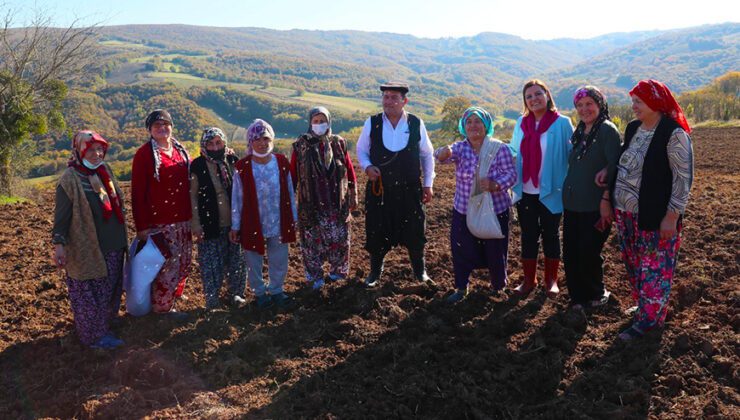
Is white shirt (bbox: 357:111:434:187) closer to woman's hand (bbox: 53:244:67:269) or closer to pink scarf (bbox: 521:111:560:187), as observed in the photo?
pink scarf (bbox: 521:111:560:187)

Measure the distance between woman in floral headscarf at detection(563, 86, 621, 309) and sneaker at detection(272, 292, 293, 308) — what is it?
237 centimetres

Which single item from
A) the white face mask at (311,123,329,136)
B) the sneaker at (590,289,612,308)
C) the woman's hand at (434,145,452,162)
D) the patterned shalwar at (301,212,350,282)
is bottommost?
the sneaker at (590,289,612,308)

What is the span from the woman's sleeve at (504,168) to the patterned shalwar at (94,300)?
296 centimetres

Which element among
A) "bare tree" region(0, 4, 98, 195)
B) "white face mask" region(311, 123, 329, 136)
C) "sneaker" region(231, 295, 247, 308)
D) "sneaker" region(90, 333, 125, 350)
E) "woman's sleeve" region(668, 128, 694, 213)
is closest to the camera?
"woman's sleeve" region(668, 128, 694, 213)

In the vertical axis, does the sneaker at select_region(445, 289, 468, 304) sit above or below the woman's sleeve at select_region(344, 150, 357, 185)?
below

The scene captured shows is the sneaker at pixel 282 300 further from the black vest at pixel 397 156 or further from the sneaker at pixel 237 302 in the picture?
the black vest at pixel 397 156

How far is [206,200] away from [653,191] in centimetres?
325

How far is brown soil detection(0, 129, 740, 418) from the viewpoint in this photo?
290 centimetres

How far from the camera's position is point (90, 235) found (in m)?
3.47

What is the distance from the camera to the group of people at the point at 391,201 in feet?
11.0

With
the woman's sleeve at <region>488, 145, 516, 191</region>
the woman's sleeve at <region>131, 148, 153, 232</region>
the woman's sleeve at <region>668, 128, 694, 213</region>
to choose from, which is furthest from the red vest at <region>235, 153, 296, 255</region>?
the woman's sleeve at <region>668, 128, 694, 213</region>

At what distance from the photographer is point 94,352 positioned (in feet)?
11.6

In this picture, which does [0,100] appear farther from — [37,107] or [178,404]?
[178,404]

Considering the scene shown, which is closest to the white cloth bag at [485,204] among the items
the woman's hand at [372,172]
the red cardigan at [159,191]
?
the woman's hand at [372,172]
